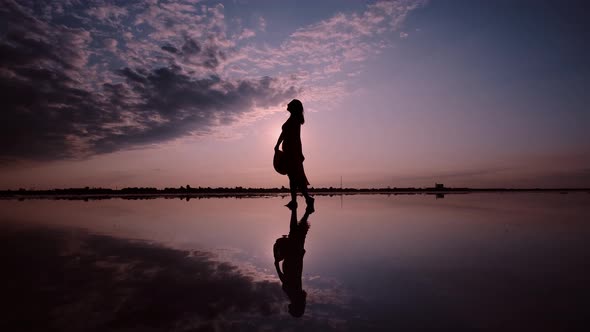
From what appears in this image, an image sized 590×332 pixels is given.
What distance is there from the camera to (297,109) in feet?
33.3

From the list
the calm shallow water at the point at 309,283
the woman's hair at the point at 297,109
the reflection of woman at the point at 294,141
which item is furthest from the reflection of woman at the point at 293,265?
the woman's hair at the point at 297,109

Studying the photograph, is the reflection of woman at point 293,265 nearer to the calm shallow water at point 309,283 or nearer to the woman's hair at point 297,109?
the calm shallow water at point 309,283

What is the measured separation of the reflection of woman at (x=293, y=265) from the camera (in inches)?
90.8

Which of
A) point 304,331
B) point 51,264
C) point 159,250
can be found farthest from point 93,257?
point 304,331

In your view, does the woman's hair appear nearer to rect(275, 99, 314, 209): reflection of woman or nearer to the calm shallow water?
rect(275, 99, 314, 209): reflection of woman

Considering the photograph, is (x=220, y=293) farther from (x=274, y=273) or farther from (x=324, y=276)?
(x=324, y=276)

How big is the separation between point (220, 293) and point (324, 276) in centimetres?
98

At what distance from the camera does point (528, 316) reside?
2002 millimetres

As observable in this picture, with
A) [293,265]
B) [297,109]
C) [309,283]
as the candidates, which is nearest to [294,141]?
[297,109]

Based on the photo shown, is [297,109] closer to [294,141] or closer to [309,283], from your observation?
[294,141]

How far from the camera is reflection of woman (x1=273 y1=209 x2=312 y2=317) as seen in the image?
2307mm

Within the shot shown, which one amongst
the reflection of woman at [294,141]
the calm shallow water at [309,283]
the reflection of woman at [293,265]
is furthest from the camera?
the reflection of woman at [294,141]

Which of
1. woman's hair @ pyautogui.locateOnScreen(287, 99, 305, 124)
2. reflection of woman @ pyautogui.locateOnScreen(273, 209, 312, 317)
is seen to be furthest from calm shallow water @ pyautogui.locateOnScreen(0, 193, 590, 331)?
woman's hair @ pyautogui.locateOnScreen(287, 99, 305, 124)

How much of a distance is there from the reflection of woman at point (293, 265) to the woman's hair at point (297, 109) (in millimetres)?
5066
